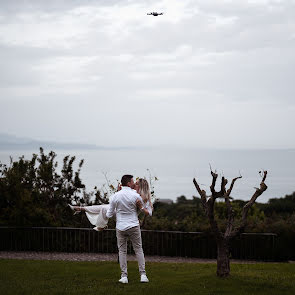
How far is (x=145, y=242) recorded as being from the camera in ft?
61.9

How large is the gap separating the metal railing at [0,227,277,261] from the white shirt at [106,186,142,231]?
8.28m

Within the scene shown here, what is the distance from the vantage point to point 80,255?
711 inches

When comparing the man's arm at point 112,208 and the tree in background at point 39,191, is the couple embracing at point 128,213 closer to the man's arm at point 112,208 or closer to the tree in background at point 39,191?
the man's arm at point 112,208

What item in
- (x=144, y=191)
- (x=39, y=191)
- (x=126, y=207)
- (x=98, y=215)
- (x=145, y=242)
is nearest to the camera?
(x=126, y=207)

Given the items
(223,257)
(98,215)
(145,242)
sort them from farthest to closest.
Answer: (145,242) → (98,215) → (223,257)

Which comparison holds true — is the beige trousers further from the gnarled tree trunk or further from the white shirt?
the gnarled tree trunk

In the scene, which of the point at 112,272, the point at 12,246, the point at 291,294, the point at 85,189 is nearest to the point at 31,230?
the point at 12,246

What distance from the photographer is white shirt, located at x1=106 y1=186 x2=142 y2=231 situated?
10.5 meters

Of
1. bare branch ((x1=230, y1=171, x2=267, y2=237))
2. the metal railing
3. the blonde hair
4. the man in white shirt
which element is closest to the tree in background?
the metal railing

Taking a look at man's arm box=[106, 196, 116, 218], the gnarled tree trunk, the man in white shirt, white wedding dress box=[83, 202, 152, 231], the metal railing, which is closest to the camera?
the man in white shirt

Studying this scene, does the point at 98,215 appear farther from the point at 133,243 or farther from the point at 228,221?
the point at 228,221

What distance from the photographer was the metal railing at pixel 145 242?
18.2 metres

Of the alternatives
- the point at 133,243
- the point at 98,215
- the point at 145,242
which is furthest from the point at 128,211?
the point at 145,242

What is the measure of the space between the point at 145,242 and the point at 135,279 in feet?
24.3
